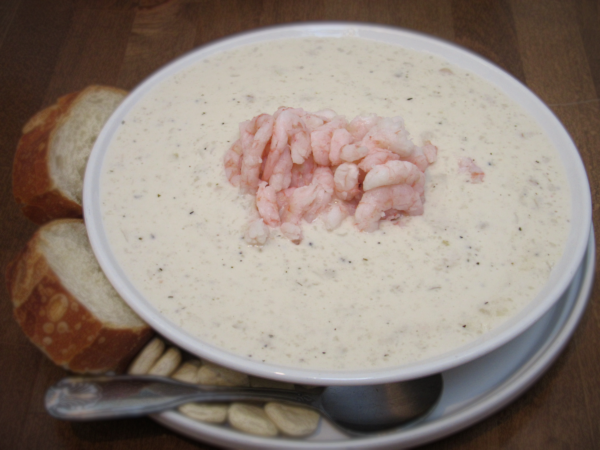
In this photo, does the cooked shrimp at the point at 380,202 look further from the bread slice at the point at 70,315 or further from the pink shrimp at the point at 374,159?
the bread slice at the point at 70,315

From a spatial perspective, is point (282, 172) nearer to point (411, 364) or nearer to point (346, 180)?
point (346, 180)

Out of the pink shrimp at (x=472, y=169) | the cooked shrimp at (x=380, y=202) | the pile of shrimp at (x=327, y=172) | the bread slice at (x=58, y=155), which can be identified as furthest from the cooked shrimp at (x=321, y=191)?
the bread slice at (x=58, y=155)

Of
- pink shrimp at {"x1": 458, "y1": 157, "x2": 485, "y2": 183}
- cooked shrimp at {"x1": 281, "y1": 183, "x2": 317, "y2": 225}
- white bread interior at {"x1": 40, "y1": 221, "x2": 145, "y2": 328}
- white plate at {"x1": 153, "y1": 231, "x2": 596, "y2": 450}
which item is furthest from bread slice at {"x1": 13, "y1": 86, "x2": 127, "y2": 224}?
pink shrimp at {"x1": 458, "y1": 157, "x2": 485, "y2": 183}

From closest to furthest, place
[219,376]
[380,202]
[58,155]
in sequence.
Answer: [219,376], [380,202], [58,155]

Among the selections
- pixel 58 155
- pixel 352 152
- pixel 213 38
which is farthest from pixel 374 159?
pixel 213 38

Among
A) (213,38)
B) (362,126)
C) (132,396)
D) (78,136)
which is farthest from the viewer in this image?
(213,38)

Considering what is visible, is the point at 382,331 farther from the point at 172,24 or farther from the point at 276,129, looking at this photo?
the point at 172,24

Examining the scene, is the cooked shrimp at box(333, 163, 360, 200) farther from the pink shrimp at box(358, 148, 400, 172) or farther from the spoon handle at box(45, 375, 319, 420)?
the spoon handle at box(45, 375, 319, 420)

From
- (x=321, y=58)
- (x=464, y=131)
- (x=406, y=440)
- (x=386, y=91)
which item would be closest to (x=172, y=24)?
(x=321, y=58)
